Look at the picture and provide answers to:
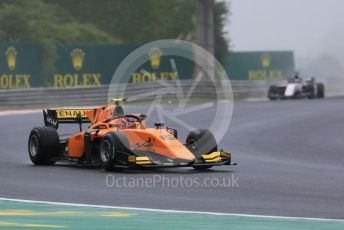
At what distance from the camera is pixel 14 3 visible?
45438mm

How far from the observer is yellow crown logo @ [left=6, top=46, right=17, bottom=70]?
35219 mm

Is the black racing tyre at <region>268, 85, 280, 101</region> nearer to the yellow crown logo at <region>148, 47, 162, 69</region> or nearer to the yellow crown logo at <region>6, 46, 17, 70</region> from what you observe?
the yellow crown logo at <region>148, 47, 162, 69</region>

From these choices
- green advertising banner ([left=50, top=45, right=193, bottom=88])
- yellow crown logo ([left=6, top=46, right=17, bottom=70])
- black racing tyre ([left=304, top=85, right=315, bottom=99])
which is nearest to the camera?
yellow crown logo ([left=6, top=46, right=17, bottom=70])

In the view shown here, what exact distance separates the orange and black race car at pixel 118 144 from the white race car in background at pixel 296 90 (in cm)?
2970

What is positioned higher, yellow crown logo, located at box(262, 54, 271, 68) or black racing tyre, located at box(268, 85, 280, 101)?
yellow crown logo, located at box(262, 54, 271, 68)

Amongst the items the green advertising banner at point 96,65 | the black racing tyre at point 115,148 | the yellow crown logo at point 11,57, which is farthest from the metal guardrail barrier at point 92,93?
the black racing tyre at point 115,148

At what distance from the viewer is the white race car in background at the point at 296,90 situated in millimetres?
45406

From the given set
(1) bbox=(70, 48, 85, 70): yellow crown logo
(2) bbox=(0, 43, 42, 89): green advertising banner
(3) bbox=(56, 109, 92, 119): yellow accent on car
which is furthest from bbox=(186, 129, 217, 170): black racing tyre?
(1) bbox=(70, 48, 85, 70): yellow crown logo

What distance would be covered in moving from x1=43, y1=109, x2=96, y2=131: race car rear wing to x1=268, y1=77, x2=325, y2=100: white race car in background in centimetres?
2974

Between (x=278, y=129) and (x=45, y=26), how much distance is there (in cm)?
2168

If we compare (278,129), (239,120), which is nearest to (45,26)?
(239,120)

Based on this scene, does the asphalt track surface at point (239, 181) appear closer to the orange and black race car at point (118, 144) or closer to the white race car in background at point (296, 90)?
the orange and black race car at point (118, 144)

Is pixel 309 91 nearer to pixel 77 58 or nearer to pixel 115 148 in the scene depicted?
pixel 77 58

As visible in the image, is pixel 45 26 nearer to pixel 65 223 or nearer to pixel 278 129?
pixel 278 129
